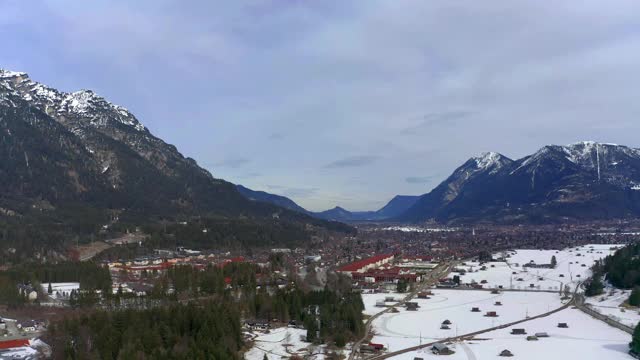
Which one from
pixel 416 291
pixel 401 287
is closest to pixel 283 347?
pixel 401 287

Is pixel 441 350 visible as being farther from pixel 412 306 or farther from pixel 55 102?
pixel 55 102

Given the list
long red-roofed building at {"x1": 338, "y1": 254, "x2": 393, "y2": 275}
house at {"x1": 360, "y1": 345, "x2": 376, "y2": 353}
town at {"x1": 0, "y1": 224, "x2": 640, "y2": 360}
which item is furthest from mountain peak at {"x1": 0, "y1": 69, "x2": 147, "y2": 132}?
house at {"x1": 360, "y1": 345, "x2": 376, "y2": 353}

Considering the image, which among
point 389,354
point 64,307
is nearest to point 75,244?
point 64,307

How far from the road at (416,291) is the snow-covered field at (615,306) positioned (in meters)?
19.7

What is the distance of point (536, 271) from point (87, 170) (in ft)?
357

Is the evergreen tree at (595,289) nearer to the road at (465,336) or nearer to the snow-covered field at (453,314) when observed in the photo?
the road at (465,336)

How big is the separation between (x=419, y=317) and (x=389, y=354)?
1672 cm

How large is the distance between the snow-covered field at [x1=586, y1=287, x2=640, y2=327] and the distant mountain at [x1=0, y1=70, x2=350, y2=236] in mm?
97148

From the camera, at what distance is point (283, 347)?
44.5m

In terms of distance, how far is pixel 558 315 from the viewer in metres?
60.1

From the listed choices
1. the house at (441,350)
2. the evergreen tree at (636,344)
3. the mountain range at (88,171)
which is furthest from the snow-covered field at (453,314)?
the mountain range at (88,171)

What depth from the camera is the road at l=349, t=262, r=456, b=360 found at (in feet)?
152

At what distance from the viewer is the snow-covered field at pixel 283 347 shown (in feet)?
139

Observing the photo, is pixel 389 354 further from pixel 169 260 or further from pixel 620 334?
pixel 169 260
